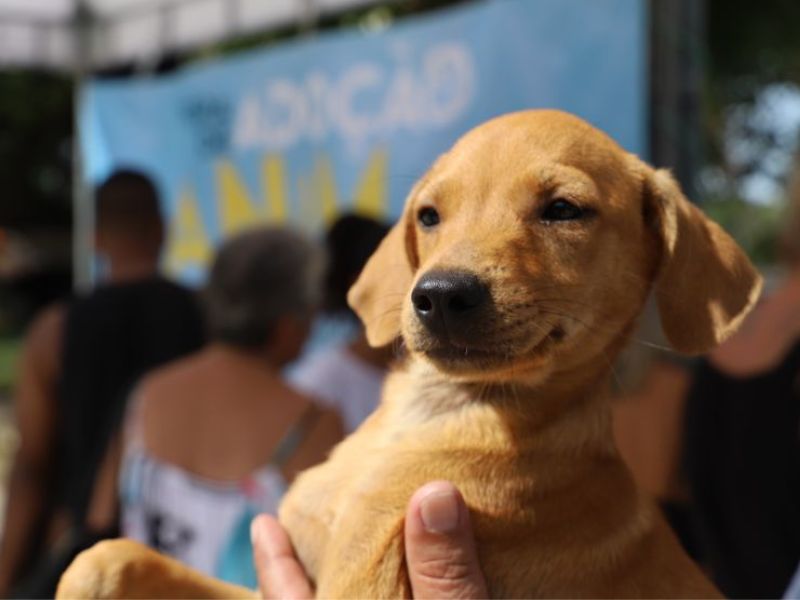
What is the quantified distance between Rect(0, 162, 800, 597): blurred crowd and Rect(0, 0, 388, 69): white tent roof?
10.5ft

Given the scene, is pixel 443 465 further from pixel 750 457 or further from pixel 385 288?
pixel 750 457

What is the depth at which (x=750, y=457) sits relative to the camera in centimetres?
326

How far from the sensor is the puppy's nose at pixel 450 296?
1.64 meters

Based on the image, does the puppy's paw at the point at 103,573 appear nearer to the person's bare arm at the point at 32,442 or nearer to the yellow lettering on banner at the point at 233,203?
the person's bare arm at the point at 32,442

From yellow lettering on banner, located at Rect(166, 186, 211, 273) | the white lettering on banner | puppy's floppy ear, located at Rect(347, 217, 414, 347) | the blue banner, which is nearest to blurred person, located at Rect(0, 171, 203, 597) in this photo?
the blue banner

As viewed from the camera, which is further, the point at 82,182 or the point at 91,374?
the point at 82,182

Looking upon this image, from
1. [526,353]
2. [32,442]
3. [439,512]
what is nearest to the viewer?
[439,512]

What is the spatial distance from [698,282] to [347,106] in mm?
4251

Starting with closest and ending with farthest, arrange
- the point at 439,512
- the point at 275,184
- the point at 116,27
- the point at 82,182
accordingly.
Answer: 1. the point at 439,512
2. the point at 275,184
3. the point at 116,27
4. the point at 82,182

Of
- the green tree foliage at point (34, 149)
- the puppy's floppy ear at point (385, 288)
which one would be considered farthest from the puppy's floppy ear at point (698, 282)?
the green tree foliage at point (34, 149)

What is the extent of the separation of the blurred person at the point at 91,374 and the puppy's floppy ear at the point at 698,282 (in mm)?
2317

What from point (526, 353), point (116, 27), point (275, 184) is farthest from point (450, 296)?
point (116, 27)

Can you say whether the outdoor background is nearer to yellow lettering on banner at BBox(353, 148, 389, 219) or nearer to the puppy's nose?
yellow lettering on banner at BBox(353, 148, 389, 219)

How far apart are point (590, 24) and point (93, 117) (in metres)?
4.37
